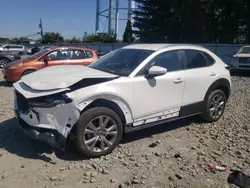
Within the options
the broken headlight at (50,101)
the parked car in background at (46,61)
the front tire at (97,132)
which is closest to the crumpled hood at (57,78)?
the broken headlight at (50,101)

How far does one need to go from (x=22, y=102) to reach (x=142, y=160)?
1.99 metres

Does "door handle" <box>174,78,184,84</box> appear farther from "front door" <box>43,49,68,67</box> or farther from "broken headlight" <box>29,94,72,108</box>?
"front door" <box>43,49,68,67</box>

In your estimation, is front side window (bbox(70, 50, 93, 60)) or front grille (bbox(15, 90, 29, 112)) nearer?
front grille (bbox(15, 90, 29, 112))

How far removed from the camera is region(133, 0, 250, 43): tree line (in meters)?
31.1

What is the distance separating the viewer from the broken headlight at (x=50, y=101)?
3646mm

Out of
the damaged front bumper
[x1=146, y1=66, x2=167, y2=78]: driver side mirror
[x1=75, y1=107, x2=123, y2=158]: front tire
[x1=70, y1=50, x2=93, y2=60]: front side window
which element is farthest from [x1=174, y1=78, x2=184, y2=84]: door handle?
[x1=70, y1=50, x2=93, y2=60]: front side window

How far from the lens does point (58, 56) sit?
10281mm

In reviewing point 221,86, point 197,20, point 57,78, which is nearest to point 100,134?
point 57,78

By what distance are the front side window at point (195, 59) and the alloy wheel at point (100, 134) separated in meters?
1.99

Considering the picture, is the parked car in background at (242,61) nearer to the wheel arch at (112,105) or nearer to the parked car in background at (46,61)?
the parked car in background at (46,61)

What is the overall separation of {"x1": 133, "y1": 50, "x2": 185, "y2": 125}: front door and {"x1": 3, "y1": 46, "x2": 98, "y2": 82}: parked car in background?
619 cm

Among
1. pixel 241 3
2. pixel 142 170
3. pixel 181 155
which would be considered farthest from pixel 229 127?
pixel 241 3

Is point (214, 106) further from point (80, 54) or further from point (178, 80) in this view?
point (80, 54)

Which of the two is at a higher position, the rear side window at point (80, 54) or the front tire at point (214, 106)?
the rear side window at point (80, 54)
